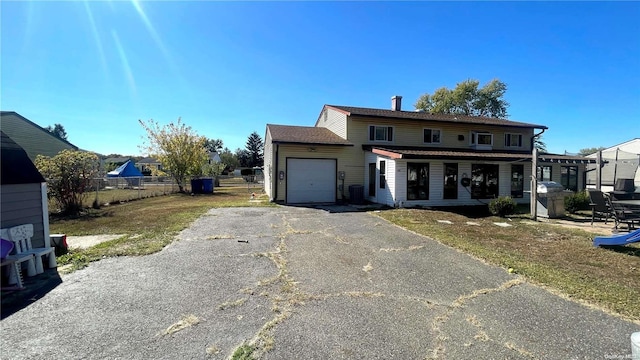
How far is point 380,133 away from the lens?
1661 centimetres

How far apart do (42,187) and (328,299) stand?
5.93 metres

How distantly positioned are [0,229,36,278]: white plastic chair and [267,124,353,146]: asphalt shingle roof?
1027cm

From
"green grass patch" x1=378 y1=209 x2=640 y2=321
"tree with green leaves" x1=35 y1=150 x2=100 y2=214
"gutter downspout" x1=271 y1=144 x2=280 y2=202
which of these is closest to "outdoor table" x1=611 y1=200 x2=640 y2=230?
"green grass patch" x1=378 y1=209 x2=640 y2=321

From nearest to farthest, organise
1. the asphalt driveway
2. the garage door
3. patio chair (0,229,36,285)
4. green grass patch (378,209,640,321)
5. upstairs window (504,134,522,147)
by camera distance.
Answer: the asphalt driveway, green grass patch (378,209,640,321), patio chair (0,229,36,285), the garage door, upstairs window (504,134,522,147)

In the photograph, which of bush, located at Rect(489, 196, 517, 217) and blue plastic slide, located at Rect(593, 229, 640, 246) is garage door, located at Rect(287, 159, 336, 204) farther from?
blue plastic slide, located at Rect(593, 229, 640, 246)

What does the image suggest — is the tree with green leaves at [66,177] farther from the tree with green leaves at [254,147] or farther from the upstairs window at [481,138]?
the tree with green leaves at [254,147]

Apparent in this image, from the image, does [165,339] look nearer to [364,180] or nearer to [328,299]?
[328,299]

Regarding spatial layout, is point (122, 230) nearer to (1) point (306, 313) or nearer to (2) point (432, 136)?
(1) point (306, 313)

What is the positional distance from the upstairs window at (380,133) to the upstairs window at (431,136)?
7.51 feet

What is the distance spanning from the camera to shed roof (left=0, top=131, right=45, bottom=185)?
4973 mm

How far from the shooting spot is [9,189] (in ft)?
16.3

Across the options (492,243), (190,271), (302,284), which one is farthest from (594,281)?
(190,271)

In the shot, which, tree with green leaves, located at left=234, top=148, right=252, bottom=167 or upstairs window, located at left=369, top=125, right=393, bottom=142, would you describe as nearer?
upstairs window, located at left=369, top=125, right=393, bottom=142

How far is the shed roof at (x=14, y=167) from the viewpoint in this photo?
16.3 feet
